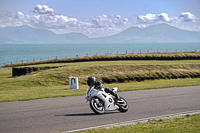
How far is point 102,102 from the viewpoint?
12.2 m

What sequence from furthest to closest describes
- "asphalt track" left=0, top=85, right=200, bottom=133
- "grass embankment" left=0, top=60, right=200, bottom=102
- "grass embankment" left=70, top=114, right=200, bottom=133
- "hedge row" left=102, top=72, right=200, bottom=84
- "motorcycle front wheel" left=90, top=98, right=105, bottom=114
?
"hedge row" left=102, top=72, right=200, bottom=84 < "grass embankment" left=0, top=60, right=200, bottom=102 < "motorcycle front wheel" left=90, top=98, right=105, bottom=114 < "asphalt track" left=0, top=85, right=200, bottom=133 < "grass embankment" left=70, top=114, right=200, bottom=133

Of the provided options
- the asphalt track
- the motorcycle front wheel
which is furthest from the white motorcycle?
the asphalt track

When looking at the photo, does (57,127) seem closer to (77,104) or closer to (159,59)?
(77,104)

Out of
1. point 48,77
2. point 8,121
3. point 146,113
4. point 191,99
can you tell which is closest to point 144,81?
point 48,77

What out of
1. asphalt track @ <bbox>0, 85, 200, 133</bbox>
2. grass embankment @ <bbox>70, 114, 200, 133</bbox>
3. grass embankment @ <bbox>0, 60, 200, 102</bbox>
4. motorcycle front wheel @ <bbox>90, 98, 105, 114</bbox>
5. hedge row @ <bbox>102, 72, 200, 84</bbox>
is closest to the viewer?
grass embankment @ <bbox>70, 114, 200, 133</bbox>

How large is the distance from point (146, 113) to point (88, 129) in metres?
3.63

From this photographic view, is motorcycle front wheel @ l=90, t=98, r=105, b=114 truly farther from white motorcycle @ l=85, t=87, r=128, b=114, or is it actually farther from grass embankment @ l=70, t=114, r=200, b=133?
grass embankment @ l=70, t=114, r=200, b=133

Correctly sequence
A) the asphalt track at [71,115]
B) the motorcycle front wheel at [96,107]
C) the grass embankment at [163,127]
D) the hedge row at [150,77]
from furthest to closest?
1. the hedge row at [150,77]
2. the motorcycle front wheel at [96,107]
3. the asphalt track at [71,115]
4. the grass embankment at [163,127]

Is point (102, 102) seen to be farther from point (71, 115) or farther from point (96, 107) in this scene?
point (71, 115)

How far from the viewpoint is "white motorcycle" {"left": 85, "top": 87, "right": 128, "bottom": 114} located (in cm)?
1198

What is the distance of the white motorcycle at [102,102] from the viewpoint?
11984 mm

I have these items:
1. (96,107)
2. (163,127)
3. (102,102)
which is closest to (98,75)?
(102,102)

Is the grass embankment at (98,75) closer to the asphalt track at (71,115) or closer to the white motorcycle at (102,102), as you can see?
the asphalt track at (71,115)

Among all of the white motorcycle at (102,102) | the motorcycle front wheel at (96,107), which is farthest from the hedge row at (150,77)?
the motorcycle front wheel at (96,107)
